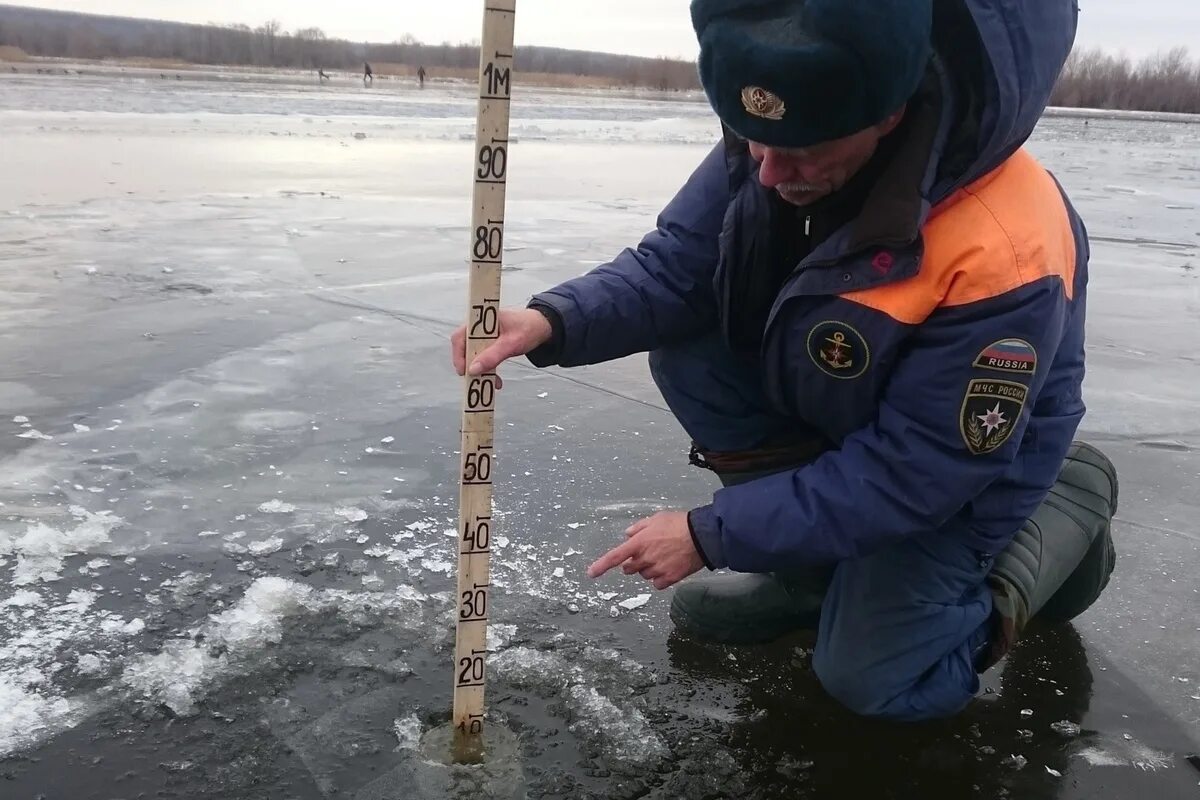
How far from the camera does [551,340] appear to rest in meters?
2.26

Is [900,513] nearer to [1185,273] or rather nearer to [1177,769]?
[1177,769]

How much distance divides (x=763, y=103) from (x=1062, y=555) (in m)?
1.37

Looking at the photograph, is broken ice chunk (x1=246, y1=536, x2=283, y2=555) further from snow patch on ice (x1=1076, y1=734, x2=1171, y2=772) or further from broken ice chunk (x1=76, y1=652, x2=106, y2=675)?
snow patch on ice (x1=1076, y1=734, x2=1171, y2=772)

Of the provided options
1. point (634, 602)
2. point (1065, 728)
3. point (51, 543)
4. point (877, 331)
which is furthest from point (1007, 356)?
point (51, 543)

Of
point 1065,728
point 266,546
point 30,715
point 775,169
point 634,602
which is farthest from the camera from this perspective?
point 266,546

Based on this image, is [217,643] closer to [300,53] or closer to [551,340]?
[551,340]

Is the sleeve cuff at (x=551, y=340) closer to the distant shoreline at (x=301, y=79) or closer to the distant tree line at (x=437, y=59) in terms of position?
the distant shoreline at (x=301, y=79)

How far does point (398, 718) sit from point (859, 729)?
3.30 ft

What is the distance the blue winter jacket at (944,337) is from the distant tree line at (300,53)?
84.7m

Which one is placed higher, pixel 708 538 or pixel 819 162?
pixel 819 162

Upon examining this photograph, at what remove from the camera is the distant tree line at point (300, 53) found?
96.6 meters

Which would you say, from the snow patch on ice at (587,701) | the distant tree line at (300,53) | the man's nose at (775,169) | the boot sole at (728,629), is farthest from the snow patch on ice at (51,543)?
the distant tree line at (300,53)

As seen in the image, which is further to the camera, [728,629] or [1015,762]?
[728,629]

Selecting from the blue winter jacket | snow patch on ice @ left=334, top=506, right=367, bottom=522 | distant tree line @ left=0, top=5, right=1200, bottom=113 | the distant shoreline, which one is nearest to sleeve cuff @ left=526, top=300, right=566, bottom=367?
the blue winter jacket
